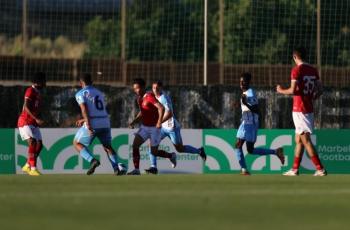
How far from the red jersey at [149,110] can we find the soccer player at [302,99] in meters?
3.50

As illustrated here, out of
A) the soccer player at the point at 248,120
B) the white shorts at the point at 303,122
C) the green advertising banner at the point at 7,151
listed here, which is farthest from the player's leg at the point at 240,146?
the green advertising banner at the point at 7,151

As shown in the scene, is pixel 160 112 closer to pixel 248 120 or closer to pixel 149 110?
pixel 149 110

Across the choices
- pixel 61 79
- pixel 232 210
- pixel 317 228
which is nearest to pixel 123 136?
pixel 61 79

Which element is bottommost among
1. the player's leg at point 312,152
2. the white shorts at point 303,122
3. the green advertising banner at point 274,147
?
the green advertising banner at point 274,147

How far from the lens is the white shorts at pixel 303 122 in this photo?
16.8 meters

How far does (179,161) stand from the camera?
872 inches

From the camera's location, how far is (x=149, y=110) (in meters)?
19.8

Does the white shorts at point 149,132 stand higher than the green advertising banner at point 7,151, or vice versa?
the white shorts at point 149,132

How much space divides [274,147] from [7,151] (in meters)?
5.20

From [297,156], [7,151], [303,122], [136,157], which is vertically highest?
[303,122]

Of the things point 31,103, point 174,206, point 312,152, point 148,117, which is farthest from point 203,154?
point 174,206

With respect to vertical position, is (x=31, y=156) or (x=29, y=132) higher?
(x=29, y=132)

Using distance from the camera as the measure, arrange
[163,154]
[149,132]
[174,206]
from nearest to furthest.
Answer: [174,206]
[149,132]
[163,154]

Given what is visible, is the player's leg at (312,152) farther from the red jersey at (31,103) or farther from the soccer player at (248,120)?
the red jersey at (31,103)
